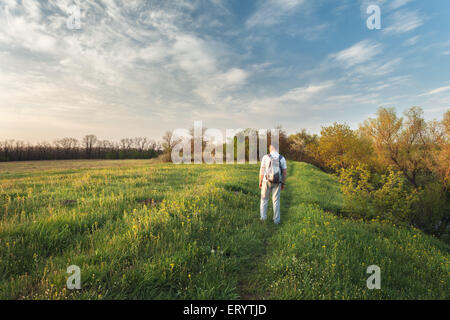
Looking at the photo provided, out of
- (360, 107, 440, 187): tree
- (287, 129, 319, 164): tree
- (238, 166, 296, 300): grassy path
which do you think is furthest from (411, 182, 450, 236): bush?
(287, 129, 319, 164): tree

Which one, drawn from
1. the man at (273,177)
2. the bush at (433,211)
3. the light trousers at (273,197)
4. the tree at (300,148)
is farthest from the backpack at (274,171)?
the tree at (300,148)

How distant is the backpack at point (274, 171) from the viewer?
7.02 metres

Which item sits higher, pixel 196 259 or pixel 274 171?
pixel 274 171

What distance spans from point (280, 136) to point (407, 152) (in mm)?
33002

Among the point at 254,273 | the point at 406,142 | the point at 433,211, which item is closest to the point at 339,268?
the point at 254,273

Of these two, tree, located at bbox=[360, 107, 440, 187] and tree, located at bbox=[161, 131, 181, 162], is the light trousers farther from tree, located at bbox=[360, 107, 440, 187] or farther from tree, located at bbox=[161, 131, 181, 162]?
tree, located at bbox=[161, 131, 181, 162]

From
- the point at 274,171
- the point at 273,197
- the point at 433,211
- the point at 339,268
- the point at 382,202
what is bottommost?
the point at 433,211

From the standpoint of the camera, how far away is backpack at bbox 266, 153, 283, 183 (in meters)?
7.02

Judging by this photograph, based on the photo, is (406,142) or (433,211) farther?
(406,142)

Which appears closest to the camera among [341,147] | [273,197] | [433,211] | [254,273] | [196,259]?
[196,259]

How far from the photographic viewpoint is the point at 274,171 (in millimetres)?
7043

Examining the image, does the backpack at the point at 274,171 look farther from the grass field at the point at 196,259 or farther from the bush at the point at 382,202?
the bush at the point at 382,202

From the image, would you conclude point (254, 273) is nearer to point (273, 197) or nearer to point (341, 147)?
point (273, 197)
